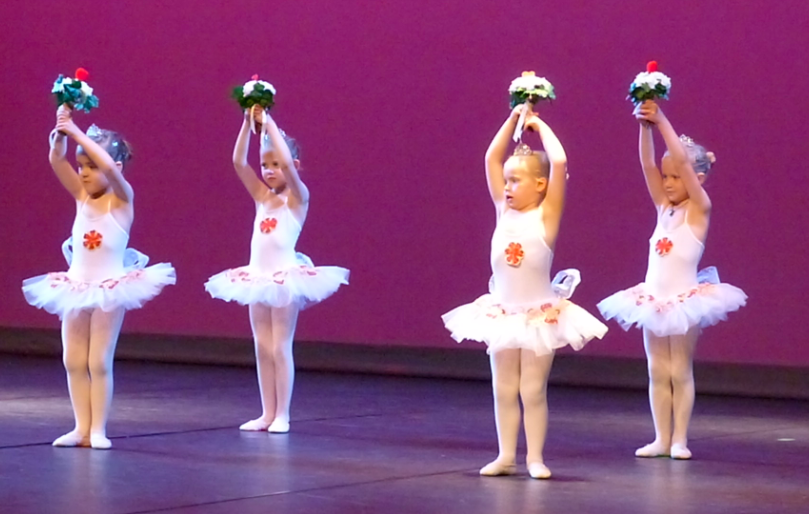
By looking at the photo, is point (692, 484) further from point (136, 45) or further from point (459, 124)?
point (136, 45)

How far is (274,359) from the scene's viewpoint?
6.20 m

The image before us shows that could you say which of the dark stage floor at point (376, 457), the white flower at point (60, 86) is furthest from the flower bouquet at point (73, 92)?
the dark stage floor at point (376, 457)

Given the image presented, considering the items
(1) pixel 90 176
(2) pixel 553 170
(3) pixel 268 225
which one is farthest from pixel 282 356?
(2) pixel 553 170

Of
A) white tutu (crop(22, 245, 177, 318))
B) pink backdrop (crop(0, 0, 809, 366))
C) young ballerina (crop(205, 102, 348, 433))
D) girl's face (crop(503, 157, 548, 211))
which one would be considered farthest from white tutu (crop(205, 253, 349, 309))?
pink backdrop (crop(0, 0, 809, 366))

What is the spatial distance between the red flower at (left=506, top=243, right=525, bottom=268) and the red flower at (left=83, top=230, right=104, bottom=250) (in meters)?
1.76

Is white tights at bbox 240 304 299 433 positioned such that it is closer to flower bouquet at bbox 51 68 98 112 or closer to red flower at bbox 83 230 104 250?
red flower at bbox 83 230 104 250

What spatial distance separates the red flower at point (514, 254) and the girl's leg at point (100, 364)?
1666mm

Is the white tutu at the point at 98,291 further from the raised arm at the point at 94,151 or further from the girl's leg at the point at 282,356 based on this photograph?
the girl's leg at the point at 282,356

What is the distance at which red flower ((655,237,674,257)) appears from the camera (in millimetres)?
5492

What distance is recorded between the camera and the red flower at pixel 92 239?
5.55 meters

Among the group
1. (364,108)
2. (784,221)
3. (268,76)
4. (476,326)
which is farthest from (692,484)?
(268,76)

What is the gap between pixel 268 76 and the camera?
30.9 feet

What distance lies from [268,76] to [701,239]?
4.64 metres

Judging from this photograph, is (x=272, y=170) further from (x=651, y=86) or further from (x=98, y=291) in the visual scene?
(x=651, y=86)
